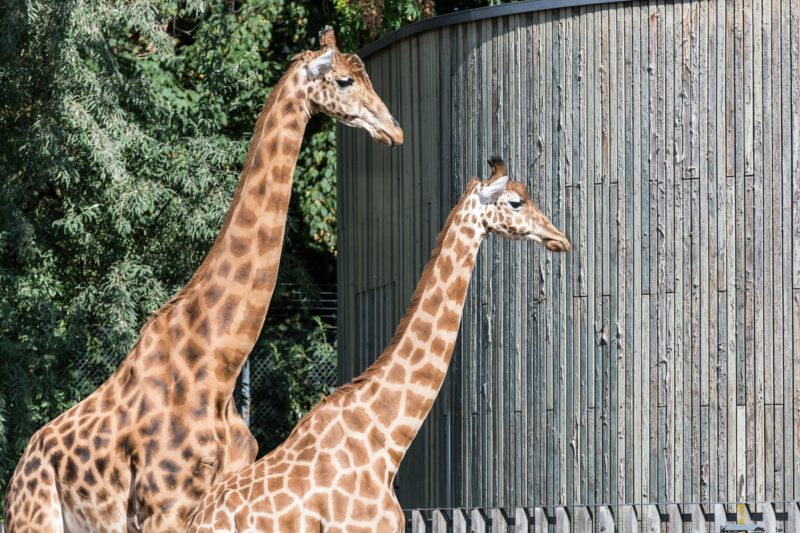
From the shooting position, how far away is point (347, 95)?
785 cm

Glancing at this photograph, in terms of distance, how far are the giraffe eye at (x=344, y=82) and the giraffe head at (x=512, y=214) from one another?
2.94ft

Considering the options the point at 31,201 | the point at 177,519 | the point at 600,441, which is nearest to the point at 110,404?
the point at 177,519

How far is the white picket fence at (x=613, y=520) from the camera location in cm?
974

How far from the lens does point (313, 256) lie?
20859 mm

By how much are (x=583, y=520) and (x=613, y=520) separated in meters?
0.20

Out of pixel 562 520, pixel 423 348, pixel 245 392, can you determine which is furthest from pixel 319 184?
pixel 423 348

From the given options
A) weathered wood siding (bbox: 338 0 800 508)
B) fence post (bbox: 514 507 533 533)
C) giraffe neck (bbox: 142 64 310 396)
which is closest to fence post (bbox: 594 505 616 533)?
fence post (bbox: 514 507 533 533)

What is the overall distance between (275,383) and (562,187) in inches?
288

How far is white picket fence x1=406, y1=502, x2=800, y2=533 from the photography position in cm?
974

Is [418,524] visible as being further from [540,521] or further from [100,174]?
[100,174]

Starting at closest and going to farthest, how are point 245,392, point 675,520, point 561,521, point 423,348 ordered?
point 423,348
point 675,520
point 561,521
point 245,392

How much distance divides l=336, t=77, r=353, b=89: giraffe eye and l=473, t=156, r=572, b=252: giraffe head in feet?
2.94

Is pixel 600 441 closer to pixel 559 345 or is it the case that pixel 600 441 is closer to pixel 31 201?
pixel 559 345

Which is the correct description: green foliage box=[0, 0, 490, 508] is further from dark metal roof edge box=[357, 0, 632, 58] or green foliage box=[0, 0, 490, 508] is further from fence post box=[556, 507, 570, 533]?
fence post box=[556, 507, 570, 533]
